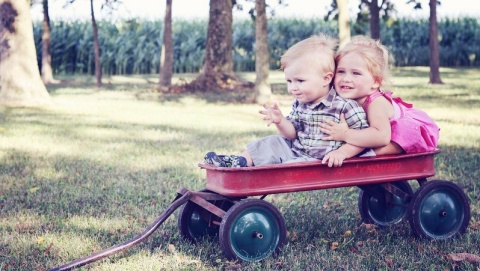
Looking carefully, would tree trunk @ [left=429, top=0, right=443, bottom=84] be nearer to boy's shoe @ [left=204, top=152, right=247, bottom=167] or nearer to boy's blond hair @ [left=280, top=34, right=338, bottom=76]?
boy's blond hair @ [left=280, top=34, right=338, bottom=76]

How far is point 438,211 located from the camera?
4445mm

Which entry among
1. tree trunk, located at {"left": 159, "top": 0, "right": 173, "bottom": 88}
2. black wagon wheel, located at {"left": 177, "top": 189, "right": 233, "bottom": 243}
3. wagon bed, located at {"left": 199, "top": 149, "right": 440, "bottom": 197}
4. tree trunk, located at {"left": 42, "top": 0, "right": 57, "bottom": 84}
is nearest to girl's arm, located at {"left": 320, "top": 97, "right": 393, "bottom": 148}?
wagon bed, located at {"left": 199, "top": 149, "right": 440, "bottom": 197}

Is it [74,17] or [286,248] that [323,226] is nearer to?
[286,248]

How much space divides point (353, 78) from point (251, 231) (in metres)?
1.23

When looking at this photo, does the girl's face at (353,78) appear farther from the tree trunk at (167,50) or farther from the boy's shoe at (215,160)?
the tree trunk at (167,50)

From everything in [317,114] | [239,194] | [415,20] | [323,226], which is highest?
[415,20]

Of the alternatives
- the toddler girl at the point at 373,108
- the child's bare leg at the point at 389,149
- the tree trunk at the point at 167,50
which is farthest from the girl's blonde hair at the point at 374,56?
the tree trunk at the point at 167,50

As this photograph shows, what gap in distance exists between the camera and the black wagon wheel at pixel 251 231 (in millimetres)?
3824

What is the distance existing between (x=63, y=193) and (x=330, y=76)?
2700mm

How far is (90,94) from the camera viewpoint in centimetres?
1609

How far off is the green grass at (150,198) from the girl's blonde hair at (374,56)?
112cm

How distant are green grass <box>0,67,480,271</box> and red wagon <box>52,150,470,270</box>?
116 mm

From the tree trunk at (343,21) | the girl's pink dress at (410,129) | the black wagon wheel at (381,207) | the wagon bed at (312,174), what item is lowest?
the black wagon wheel at (381,207)

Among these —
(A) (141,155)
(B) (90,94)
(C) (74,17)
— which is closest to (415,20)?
(C) (74,17)
